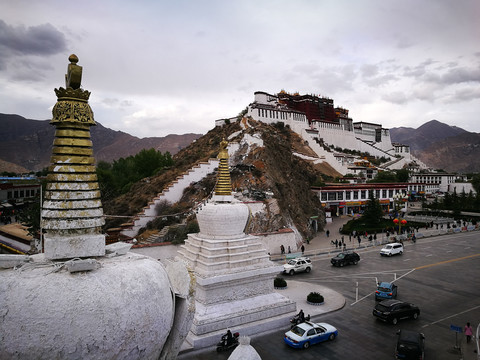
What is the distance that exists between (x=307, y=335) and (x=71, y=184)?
10497mm

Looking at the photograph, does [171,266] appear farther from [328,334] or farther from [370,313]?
[370,313]

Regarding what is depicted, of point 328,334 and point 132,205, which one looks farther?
point 132,205

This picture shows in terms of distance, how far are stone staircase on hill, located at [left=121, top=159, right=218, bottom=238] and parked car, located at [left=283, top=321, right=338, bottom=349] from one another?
19.1m

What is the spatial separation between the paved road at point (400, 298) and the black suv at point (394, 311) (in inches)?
11.3

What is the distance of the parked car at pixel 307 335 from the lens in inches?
489

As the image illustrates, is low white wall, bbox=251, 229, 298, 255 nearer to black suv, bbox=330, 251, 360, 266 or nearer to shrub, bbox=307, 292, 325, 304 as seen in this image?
black suv, bbox=330, 251, 360, 266

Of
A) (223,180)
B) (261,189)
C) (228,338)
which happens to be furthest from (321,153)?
(228,338)

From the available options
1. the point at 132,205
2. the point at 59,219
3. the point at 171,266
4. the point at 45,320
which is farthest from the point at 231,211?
the point at 132,205

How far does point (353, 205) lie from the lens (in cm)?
4888

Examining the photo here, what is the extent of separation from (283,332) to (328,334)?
6.23 ft

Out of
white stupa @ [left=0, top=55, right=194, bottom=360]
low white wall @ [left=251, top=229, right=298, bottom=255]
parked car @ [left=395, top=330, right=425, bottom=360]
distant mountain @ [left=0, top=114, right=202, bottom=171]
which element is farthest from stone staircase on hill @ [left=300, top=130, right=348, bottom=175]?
distant mountain @ [left=0, top=114, right=202, bottom=171]

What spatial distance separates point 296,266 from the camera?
881 inches

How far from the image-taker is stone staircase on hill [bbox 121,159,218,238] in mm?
29131

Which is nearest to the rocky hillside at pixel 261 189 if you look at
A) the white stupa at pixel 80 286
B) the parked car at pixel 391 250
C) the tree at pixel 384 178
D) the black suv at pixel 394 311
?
the parked car at pixel 391 250
